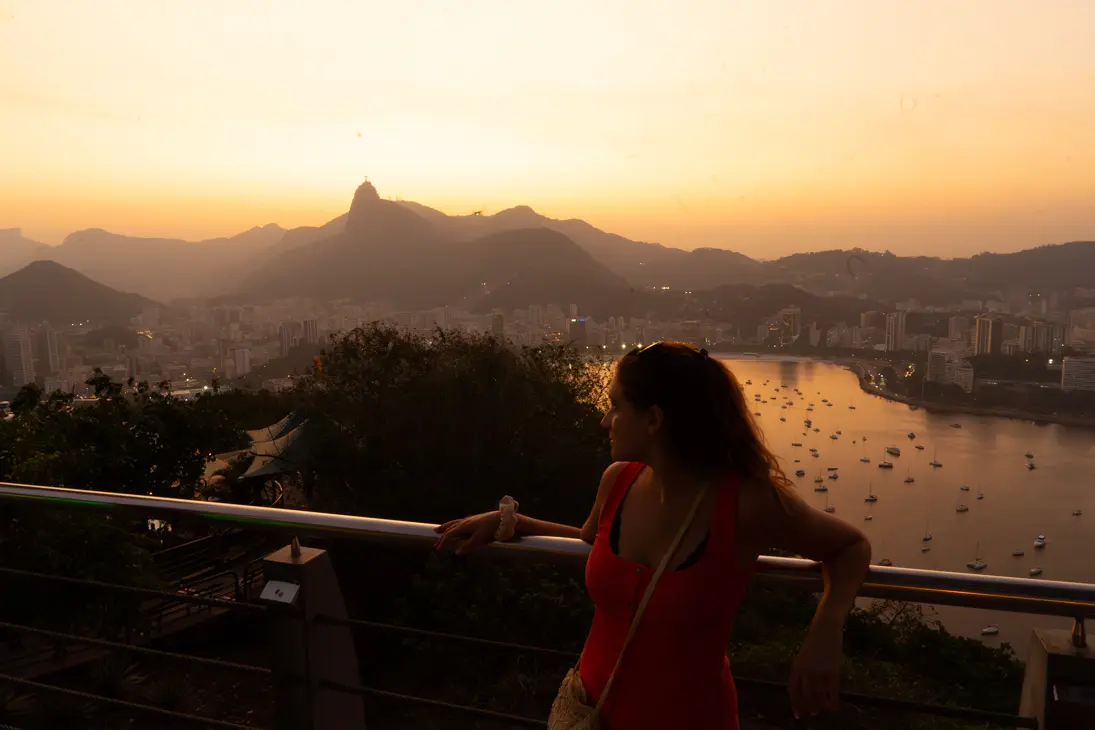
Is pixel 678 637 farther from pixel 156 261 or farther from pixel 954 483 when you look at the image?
pixel 156 261

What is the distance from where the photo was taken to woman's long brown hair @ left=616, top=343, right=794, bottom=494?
1.05 meters

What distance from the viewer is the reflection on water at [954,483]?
42.8 metres

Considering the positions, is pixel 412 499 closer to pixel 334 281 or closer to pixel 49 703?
pixel 49 703

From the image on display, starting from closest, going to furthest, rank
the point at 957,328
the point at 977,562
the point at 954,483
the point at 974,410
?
1. the point at 977,562
2. the point at 954,483
3. the point at 974,410
4. the point at 957,328

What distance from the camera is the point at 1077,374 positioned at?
58250 mm

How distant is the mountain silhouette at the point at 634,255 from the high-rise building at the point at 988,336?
84.6 feet

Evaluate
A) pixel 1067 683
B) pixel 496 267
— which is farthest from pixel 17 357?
pixel 1067 683

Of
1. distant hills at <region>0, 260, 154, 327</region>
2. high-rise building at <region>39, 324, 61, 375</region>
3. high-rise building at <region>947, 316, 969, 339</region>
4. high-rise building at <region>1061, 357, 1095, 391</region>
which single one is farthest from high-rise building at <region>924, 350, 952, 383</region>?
high-rise building at <region>39, 324, 61, 375</region>

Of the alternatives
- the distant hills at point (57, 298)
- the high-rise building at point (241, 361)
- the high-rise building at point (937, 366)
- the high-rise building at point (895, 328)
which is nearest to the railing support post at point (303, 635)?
the high-rise building at point (241, 361)

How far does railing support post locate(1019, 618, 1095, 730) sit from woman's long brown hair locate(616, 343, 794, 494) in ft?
1.50

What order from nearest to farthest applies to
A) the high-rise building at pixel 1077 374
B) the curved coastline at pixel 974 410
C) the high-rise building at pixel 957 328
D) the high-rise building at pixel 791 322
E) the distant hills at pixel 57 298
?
the distant hills at pixel 57 298, the high-rise building at pixel 791 322, the high-rise building at pixel 1077 374, the curved coastline at pixel 974 410, the high-rise building at pixel 957 328

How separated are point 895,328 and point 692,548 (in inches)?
2964

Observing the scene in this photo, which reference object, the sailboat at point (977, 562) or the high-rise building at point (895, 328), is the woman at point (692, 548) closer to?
the sailboat at point (977, 562)

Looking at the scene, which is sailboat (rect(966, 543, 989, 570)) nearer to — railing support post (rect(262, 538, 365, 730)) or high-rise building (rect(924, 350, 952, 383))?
high-rise building (rect(924, 350, 952, 383))
